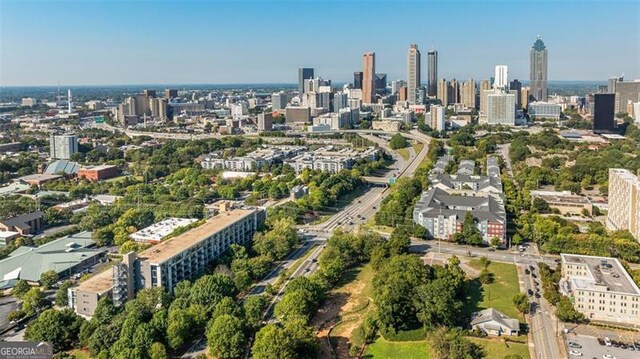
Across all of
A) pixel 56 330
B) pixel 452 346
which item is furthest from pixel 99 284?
pixel 452 346

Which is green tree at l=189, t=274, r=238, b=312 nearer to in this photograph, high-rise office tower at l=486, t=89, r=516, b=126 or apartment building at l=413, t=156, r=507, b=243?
apartment building at l=413, t=156, r=507, b=243

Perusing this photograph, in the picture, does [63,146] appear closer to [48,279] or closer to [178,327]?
[48,279]

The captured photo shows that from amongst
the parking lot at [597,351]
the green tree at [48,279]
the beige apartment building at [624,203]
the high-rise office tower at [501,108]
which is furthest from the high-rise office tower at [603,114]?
the green tree at [48,279]

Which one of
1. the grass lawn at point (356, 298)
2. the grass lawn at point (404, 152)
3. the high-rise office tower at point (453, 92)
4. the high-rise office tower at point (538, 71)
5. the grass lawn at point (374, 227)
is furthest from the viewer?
the high-rise office tower at point (538, 71)

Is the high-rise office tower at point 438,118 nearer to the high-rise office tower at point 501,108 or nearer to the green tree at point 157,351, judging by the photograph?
the high-rise office tower at point 501,108

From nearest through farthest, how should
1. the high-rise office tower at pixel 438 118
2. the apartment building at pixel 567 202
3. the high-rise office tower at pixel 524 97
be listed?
the apartment building at pixel 567 202 → the high-rise office tower at pixel 438 118 → the high-rise office tower at pixel 524 97

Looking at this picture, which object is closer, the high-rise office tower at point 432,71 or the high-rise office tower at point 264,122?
the high-rise office tower at point 264,122

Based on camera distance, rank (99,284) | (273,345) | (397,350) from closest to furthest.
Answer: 1. (273,345)
2. (397,350)
3. (99,284)

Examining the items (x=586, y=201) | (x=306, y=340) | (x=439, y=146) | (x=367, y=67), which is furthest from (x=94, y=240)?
(x=367, y=67)
